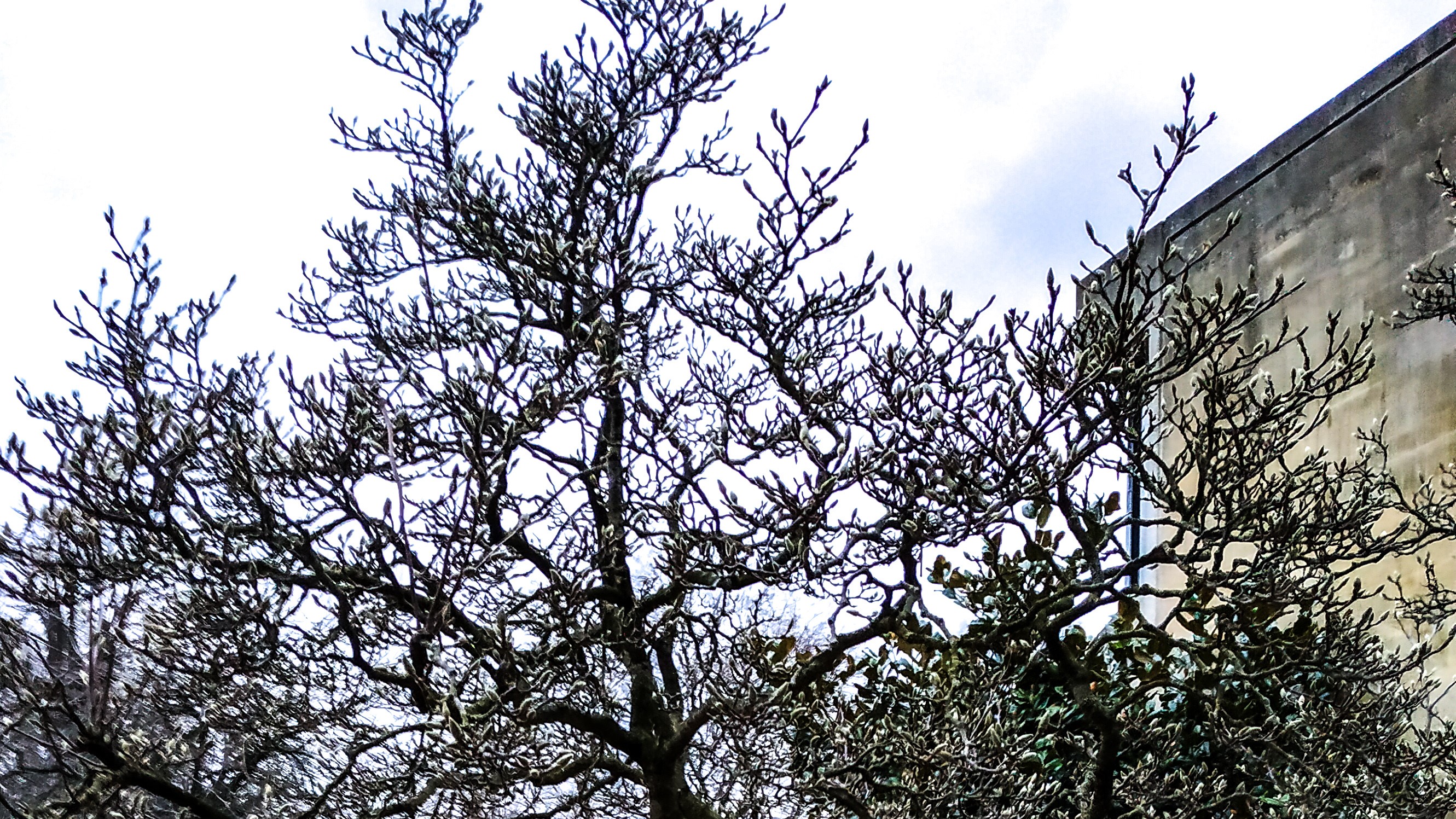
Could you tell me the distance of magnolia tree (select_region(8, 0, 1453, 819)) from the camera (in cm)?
274

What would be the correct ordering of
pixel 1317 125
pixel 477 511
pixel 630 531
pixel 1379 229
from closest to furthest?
pixel 477 511, pixel 630 531, pixel 1379 229, pixel 1317 125

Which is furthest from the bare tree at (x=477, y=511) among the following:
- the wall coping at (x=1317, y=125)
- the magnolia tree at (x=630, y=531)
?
the wall coping at (x=1317, y=125)


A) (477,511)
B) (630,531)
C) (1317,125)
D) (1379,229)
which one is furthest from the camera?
(1317,125)

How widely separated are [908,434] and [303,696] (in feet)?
6.10

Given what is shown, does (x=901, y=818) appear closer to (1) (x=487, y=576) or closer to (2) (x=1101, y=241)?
(1) (x=487, y=576)

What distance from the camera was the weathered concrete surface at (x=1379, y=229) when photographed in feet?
17.1

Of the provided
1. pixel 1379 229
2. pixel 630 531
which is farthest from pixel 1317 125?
pixel 630 531

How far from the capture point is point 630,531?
134 inches

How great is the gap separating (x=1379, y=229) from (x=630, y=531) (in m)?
4.24

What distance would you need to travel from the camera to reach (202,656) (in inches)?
124

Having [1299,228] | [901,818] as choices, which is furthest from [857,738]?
[1299,228]

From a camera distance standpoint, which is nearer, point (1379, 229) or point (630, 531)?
point (630, 531)

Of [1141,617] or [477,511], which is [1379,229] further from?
[477,511]

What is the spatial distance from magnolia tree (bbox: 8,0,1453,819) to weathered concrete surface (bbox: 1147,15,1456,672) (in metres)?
1.55
